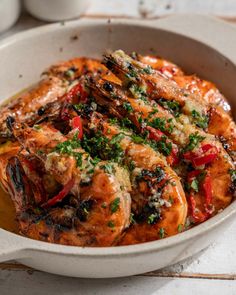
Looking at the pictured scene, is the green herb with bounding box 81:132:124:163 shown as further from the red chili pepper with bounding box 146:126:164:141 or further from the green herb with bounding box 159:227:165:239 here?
the green herb with bounding box 159:227:165:239

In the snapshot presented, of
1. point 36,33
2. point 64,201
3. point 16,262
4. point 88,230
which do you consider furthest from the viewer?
point 36,33

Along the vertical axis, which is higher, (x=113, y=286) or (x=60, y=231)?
(x=60, y=231)

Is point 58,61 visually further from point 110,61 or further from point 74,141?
point 74,141

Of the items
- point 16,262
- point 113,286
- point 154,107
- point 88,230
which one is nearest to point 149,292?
point 113,286

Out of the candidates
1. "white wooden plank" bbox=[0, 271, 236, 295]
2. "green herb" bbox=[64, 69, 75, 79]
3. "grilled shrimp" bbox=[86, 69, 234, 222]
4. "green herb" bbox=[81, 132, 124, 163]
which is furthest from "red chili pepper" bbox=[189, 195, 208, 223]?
"green herb" bbox=[64, 69, 75, 79]

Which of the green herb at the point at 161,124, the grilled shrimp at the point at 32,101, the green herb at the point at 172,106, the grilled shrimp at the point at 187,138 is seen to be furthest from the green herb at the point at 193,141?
the grilled shrimp at the point at 32,101

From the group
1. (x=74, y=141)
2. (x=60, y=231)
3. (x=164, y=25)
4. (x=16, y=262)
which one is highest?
(x=164, y=25)


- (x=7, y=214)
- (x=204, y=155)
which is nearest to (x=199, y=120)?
(x=204, y=155)
